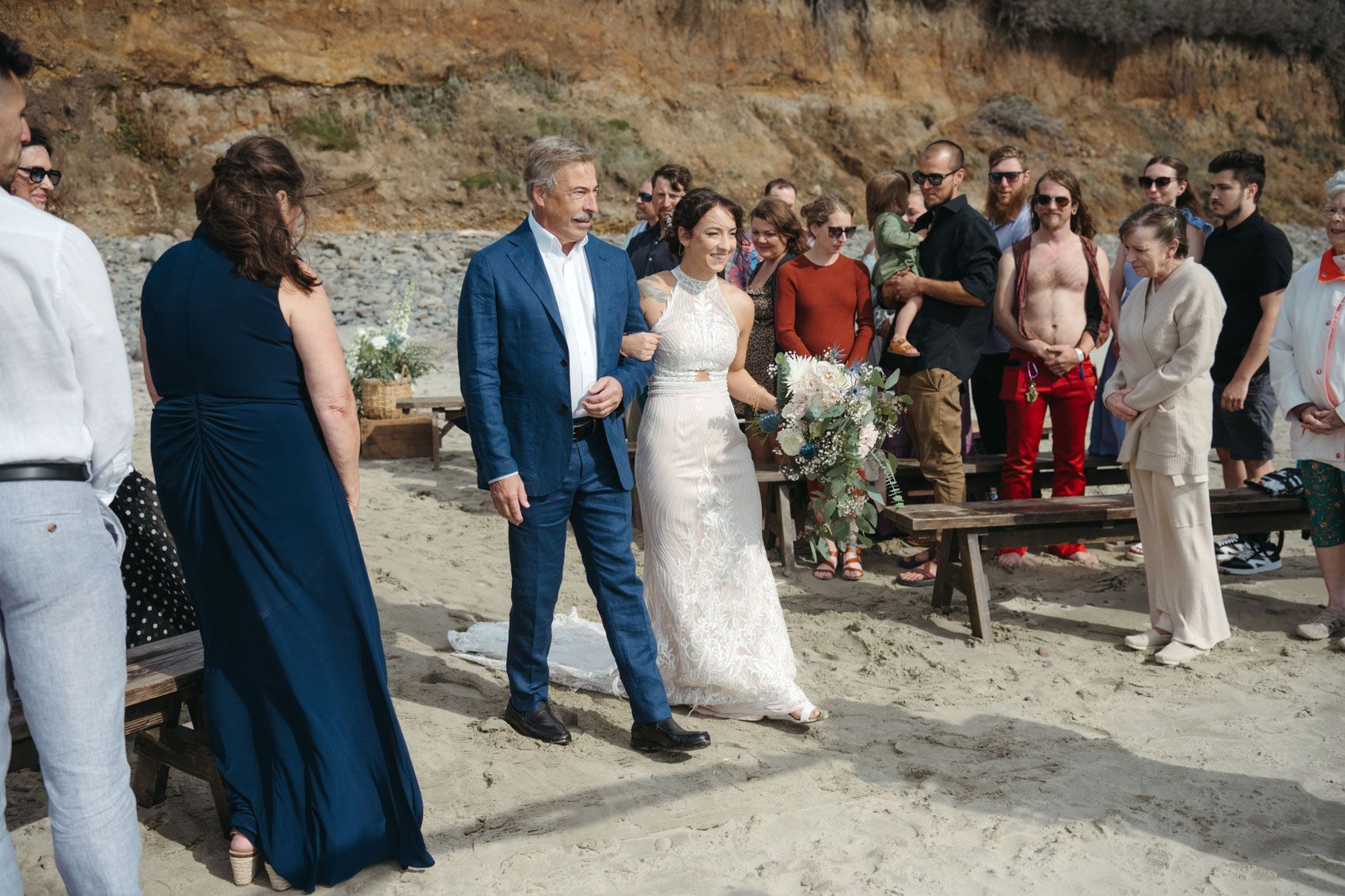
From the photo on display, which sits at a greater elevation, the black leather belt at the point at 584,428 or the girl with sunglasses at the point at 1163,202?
the girl with sunglasses at the point at 1163,202

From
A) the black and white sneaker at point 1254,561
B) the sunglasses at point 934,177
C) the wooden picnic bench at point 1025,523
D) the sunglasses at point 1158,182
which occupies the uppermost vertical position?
the sunglasses at point 934,177

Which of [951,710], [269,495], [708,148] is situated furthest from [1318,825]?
[708,148]

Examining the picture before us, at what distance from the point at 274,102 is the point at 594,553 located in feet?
86.1

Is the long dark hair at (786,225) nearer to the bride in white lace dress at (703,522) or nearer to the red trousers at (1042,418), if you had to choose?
the red trousers at (1042,418)

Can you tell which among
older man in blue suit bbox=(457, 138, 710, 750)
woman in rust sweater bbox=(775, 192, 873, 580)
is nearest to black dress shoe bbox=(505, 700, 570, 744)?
older man in blue suit bbox=(457, 138, 710, 750)

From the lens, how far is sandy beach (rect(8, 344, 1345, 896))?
3602 millimetres

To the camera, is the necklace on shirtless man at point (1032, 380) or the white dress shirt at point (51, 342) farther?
the necklace on shirtless man at point (1032, 380)

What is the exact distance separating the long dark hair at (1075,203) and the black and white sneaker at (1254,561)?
224 centimetres

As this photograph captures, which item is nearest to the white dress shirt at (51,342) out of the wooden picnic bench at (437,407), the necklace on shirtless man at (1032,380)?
the necklace on shirtless man at (1032,380)

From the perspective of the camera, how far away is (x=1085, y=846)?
3.77 metres

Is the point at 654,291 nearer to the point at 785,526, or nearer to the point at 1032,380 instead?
the point at 785,526

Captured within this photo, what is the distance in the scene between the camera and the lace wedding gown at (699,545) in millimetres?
4828

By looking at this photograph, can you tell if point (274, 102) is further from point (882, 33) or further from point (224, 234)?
point (224, 234)

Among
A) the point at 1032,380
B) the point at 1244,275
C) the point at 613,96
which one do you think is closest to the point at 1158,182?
the point at 1244,275
